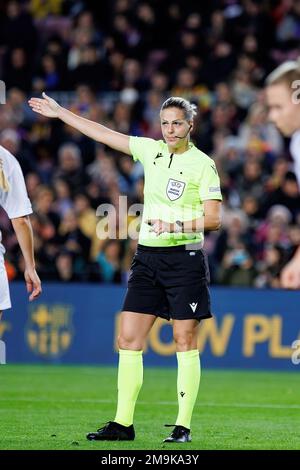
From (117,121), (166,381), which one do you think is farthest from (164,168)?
(117,121)

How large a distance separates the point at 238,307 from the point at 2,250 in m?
8.92

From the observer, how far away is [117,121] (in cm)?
2142

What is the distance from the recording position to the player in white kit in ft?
27.7

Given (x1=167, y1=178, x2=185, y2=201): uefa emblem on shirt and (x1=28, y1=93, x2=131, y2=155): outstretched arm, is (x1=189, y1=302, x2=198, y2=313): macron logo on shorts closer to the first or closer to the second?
(x1=167, y1=178, x2=185, y2=201): uefa emblem on shirt

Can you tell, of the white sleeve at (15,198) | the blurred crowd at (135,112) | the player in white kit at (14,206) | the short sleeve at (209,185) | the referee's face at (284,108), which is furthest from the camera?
the blurred crowd at (135,112)

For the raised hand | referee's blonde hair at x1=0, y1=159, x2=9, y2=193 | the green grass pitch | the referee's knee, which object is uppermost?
the raised hand

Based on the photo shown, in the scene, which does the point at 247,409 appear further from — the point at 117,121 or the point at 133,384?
the point at 117,121

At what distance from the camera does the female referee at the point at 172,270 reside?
360 inches

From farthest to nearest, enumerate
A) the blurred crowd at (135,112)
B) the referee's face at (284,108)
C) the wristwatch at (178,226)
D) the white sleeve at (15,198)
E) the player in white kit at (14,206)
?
1. the blurred crowd at (135,112)
2. the wristwatch at (178,226)
3. the white sleeve at (15,198)
4. the player in white kit at (14,206)
5. the referee's face at (284,108)

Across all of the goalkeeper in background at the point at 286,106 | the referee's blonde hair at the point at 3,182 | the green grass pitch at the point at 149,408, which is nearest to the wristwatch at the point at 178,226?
the referee's blonde hair at the point at 3,182

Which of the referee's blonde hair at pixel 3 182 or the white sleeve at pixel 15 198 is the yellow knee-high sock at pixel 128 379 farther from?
the referee's blonde hair at pixel 3 182

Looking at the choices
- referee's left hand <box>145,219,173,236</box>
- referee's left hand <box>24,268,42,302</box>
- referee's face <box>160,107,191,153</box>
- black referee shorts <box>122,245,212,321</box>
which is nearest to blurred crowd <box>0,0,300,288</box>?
black referee shorts <box>122,245,212,321</box>

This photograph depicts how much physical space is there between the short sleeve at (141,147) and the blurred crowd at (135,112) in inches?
323

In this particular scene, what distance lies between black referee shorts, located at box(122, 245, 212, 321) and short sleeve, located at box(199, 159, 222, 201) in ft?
1.53
